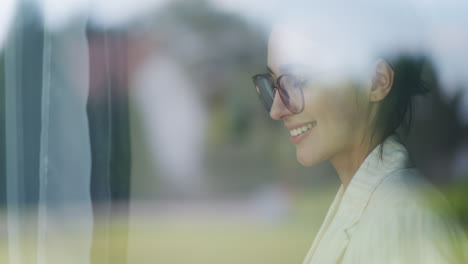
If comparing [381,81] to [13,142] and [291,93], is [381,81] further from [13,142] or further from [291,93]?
[13,142]

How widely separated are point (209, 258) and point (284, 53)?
1.95 ft

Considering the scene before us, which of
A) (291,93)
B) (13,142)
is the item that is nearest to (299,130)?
(291,93)

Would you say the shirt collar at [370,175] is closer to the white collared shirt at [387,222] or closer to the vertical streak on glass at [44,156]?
the white collared shirt at [387,222]

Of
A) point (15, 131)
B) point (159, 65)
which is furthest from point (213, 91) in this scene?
point (15, 131)

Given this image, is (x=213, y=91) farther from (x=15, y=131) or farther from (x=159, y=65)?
(x=15, y=131)

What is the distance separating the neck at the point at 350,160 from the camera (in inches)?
68.5

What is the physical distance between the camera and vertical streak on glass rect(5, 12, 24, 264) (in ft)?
5.72

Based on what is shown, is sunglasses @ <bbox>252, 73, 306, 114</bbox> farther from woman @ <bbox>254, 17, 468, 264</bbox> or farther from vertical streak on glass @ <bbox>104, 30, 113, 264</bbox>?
vertical streak on glass @ <bbox>104, 30, 113, 264</bbox>

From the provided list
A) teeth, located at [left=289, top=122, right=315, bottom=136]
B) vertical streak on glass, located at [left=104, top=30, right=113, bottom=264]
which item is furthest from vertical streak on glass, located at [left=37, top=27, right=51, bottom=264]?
teeth, located at [left=289, top=122, right=315, bottom=136]

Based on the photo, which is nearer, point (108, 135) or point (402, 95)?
point (402, 95)

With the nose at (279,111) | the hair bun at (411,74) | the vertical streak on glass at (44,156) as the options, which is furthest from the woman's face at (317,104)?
the vertical streak on glass at (44,156)

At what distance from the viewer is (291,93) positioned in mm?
1738

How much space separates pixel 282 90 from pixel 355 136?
0.78ft

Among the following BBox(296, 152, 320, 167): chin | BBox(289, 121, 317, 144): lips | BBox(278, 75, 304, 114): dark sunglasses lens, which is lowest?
BBox(296, 152, 320, 167): chin
